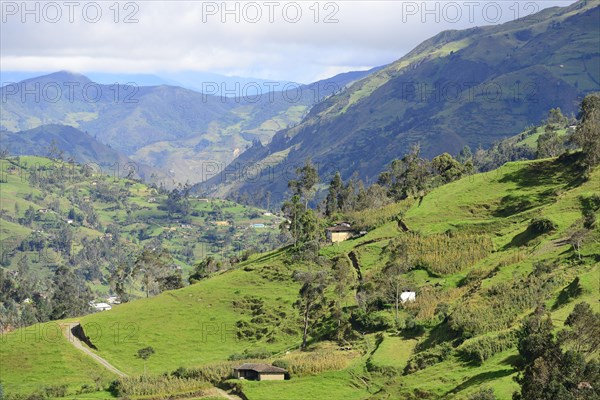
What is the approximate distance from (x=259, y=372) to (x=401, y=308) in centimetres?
2027

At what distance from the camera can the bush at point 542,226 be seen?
93.6 m

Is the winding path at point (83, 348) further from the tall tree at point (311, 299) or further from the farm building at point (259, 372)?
the tall tree at point (311, 299)

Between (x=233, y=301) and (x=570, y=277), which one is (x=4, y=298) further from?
(x=570, y=277)

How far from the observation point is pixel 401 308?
8831 centimetres

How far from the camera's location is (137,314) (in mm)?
100750

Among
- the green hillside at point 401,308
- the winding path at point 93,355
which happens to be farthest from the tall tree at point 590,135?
the winding path at point 93,355

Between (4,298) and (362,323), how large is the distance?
111 metres

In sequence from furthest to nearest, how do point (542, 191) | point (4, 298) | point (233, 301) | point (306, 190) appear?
point (4, 298) < point (306, 190) < point (542, 191) < point (233, 301)

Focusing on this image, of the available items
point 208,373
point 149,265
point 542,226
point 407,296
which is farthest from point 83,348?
point 542,226

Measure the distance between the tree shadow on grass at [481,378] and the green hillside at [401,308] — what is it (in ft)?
0.54

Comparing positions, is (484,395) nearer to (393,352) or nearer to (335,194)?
(393,352)

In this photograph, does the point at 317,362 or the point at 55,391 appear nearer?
the point at 317,362

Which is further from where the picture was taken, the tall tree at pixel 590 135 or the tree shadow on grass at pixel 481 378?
the tall tree at pixel 590 135

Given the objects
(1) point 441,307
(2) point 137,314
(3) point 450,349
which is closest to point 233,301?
(2) point 137,314
